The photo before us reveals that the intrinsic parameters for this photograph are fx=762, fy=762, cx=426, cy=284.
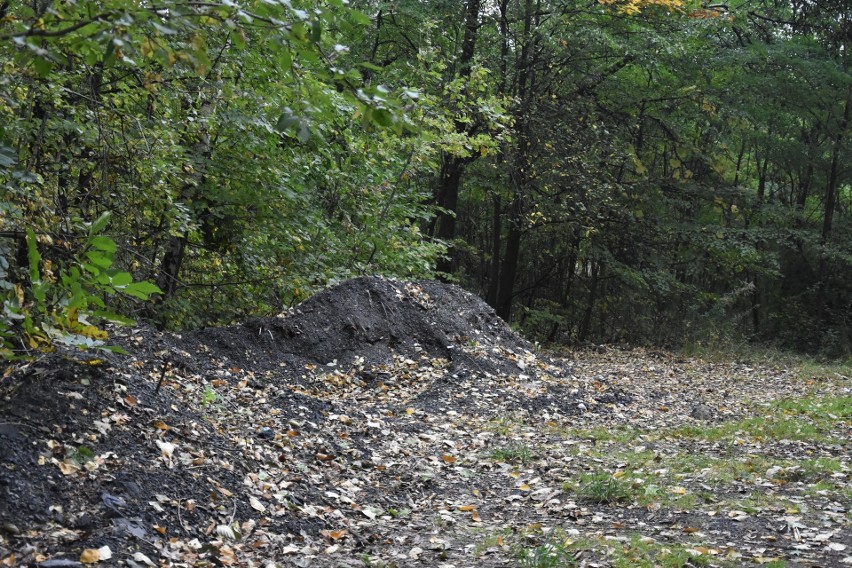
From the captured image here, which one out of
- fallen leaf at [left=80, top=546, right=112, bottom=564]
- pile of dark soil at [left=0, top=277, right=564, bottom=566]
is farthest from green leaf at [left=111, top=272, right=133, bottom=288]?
fallen leaf at [left=80, top=546, right=112, bottom=564]

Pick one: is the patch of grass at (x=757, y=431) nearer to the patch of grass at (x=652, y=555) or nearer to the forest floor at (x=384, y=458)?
the forest floor at (x=384, y=458)

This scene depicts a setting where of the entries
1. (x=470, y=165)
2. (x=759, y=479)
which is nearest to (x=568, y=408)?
(x=759, y=479)

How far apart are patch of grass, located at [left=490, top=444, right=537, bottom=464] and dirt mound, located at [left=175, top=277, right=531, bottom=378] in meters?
2.59

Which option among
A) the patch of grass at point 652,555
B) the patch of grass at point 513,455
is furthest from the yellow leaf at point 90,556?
the patch of grass at point 513,455

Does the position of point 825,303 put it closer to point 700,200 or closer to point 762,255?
point 762,255

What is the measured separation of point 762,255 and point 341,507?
1401 centimetres

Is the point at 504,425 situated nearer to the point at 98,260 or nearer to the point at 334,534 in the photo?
the point at 334,534

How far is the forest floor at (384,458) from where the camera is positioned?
12.0 feet

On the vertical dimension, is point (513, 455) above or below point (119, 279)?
below

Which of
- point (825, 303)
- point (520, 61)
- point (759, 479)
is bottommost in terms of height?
point (759, 479)

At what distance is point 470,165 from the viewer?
15.3 metres

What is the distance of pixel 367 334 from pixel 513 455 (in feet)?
10.5

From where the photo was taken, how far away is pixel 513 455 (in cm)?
605

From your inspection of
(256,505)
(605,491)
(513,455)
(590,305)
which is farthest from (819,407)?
(590,305)
